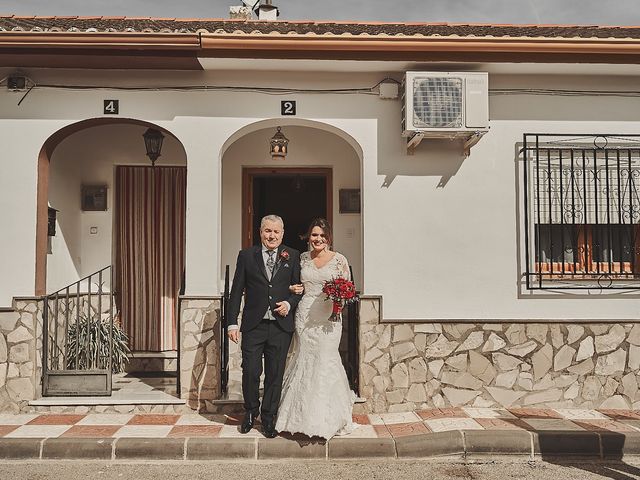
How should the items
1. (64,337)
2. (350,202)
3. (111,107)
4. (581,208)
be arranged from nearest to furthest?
(111,107) → (581,208) → (64,337) → (350,202)

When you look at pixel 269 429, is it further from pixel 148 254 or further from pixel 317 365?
pixel 148 254

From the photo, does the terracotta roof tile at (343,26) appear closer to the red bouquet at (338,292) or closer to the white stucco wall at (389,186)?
the white stucco wall at (389,186)

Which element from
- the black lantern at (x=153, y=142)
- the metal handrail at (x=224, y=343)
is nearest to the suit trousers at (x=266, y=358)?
the metal handrail at (x=224, y=343)

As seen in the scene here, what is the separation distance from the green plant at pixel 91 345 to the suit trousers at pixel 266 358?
2.01m

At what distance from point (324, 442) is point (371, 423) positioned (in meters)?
0.72

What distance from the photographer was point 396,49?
5605 millimetres

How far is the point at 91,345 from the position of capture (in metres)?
6.61

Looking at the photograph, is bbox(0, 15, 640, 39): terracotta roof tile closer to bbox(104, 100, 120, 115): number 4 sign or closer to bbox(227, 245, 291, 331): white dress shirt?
bbox(104, 100, 120, 115): number 4 sign

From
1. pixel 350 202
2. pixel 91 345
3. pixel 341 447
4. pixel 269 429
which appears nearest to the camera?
pixel 341 447

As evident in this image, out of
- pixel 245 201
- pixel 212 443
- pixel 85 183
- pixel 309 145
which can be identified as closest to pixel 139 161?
pixel 85 183

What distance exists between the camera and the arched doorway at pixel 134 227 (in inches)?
301

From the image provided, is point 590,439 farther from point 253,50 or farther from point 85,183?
point 85,183

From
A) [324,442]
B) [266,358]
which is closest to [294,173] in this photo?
[266,358]

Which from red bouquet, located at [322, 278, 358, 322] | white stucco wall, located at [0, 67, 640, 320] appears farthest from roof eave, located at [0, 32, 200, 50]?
red bouquet, located at [322, 278, 358, 322]
